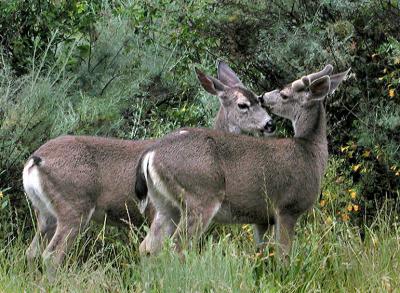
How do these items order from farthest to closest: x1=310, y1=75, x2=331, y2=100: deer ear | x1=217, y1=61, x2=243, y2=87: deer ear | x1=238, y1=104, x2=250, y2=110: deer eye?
1. x1=217, y1=61, x2=243, y2=87: deer ear
2. x1=238, y1=104, x2=250, y2=110: deer eye
3. x1=310, y1=75, x2=331, y2=100: deer ear

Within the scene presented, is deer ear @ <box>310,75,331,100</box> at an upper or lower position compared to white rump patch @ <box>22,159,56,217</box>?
upper

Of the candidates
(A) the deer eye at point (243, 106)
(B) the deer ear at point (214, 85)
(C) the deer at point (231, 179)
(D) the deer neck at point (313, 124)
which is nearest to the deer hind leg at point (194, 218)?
(C) the deer at point (231, 179)

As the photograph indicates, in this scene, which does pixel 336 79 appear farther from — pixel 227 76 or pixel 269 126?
pixel 227 76

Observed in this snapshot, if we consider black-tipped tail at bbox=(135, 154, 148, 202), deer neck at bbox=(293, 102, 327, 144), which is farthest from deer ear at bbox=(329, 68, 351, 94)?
black-tipped tail at bbox=(135, 154, 148, 202)

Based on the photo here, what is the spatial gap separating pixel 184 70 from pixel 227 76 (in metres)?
1.40

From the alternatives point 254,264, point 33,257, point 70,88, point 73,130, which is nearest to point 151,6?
point 70,88

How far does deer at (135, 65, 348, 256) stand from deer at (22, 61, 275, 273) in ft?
0.75

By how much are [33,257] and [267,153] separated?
1.76 metres

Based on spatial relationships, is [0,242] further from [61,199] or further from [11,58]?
[11,58]

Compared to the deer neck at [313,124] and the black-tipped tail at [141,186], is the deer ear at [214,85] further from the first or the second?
the black-tipped tail at [141,186]

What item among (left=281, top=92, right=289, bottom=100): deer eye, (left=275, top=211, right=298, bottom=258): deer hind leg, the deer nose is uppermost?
(left=281, top=92, right=289, bottom=100): deer eye

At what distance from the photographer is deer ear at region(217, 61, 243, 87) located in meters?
8.87

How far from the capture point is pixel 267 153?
7.43 metres

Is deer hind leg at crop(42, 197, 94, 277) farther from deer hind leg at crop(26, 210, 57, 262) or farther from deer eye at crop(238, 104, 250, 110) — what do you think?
deer eye at crop(238, 104, 250, 110)
